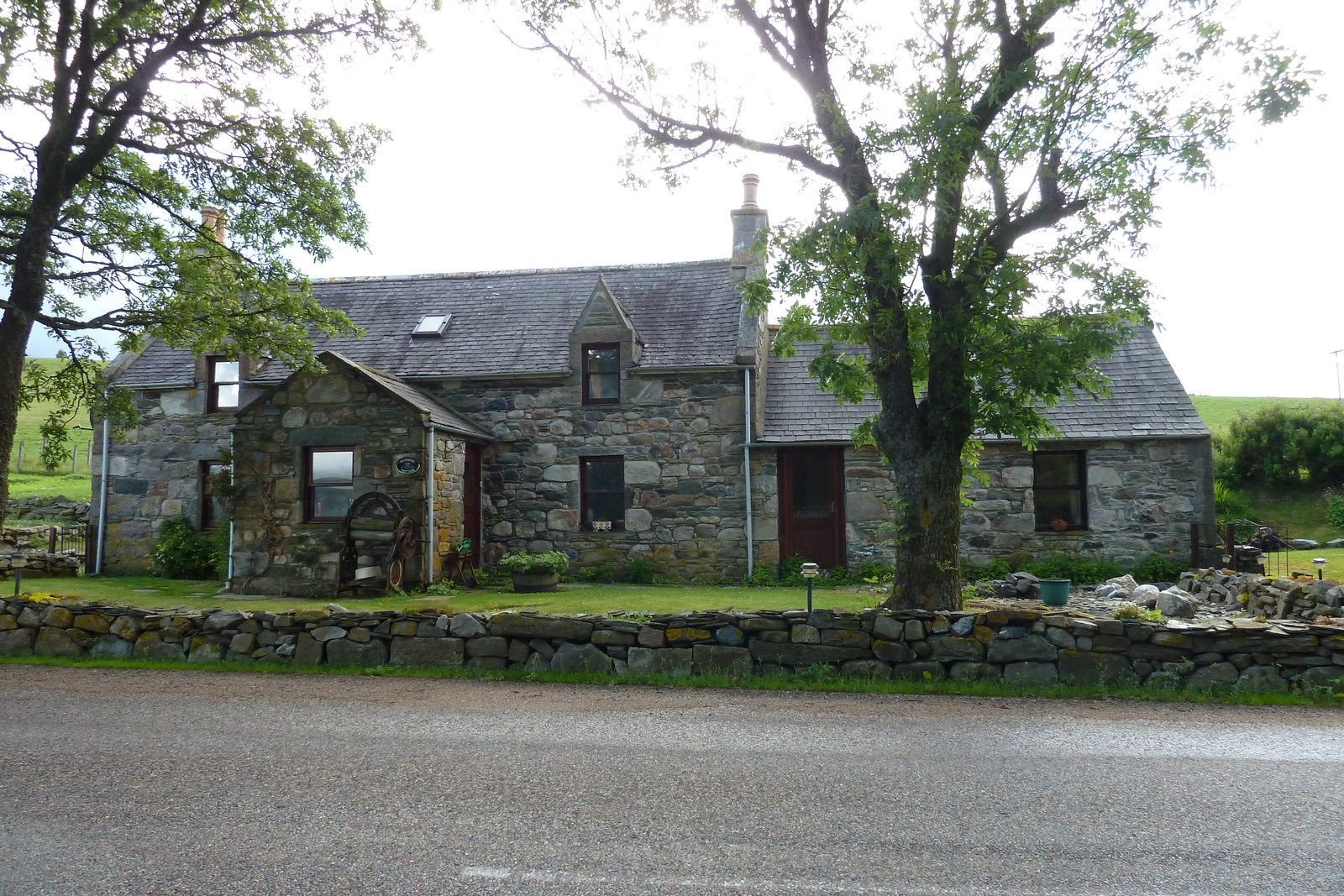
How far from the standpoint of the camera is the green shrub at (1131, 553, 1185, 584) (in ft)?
55.1

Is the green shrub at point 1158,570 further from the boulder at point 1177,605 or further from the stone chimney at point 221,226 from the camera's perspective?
the stone chimney at point 221,226

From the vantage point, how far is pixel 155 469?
1955 centimetres

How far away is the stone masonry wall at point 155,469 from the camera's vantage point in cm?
1933

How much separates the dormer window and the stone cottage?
5 centimetres

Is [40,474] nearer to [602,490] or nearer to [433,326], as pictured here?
[433,326]

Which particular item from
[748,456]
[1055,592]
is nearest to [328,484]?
[748,456]

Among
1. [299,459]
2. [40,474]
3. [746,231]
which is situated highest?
[746,231]

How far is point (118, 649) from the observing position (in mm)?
9820

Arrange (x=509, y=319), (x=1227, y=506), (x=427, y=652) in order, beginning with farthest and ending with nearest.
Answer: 1. (x=1227, y=506)
2. (x=509, y=319)
3. (x=427, y=652)

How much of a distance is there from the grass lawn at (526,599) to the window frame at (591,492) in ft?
5.65

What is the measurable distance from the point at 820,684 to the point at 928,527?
254 centimetres

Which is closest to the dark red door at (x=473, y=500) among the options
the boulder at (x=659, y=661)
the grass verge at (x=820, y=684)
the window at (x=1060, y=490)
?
the grass verge at (x=820, y=684)

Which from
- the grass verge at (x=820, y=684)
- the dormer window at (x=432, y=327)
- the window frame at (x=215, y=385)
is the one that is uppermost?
the dormer window at (x=432, y=327)

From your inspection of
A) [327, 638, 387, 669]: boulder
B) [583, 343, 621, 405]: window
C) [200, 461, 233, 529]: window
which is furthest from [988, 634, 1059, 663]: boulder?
[200, 461, 233, 529]: window
